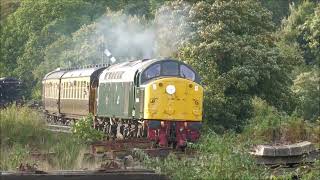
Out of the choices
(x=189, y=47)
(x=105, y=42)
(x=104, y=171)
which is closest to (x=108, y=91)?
(x=189, y=47)

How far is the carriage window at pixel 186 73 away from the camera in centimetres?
1920

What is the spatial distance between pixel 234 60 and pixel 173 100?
21.7 ft

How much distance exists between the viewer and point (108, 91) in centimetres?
2188

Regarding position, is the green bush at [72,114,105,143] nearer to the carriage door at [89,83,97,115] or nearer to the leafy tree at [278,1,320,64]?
the carriage door at [89,83,97,115]

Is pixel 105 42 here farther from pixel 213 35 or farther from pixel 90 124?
pixel 90 124

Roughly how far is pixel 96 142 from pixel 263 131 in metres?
5.49

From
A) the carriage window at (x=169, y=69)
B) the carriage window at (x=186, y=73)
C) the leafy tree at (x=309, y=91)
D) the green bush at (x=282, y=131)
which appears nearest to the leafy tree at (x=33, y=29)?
the leafy tree at (x=309, y=91)

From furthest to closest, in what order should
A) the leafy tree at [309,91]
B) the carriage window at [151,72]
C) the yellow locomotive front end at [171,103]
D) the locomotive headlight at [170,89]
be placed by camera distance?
the leafy tree at [309,91] → the carriage window at [151,72] → the locomotive headlight at [170,89] → the yellow locomotive front end at [171,103]

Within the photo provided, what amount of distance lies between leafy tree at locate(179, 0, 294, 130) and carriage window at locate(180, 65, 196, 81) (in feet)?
14.6

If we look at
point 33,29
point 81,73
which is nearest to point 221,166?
point 81,73

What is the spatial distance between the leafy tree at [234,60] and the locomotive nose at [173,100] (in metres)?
4.64

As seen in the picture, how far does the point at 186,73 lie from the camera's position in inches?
760

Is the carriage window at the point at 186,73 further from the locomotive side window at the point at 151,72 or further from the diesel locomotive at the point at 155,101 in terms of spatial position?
the locomotive side window at the point at 151,72

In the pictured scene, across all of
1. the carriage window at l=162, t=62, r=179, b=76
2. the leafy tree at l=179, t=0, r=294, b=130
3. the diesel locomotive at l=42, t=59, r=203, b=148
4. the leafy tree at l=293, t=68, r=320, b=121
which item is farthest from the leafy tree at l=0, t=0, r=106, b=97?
the carriage window at l=162, t=62, r=179, b=76
